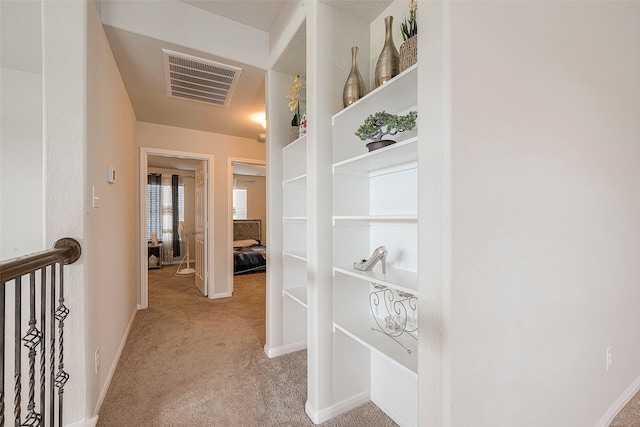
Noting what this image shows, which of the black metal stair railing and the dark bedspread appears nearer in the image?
the black metal stair railing

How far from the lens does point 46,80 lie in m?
1.35

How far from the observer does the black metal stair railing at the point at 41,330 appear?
86 cm

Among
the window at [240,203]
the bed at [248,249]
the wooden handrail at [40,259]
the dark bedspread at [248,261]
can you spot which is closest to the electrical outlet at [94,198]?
the wooden handrail at [40,259]

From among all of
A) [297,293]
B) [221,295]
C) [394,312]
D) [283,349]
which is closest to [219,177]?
[221,295]

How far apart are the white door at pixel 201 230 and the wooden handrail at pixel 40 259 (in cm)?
267

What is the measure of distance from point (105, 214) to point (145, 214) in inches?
72.9

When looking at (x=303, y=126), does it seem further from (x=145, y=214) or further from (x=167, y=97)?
(x=145, y=214)

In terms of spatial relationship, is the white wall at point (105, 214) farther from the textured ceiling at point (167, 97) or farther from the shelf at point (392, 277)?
the shelf at point (392, 277)

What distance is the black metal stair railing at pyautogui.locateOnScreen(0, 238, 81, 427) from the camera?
33.9 inches

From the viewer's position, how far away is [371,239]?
5.68 ft

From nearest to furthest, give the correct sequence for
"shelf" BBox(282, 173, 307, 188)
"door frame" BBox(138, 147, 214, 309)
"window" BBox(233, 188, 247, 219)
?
"shelf" BBox(282, 173, 307, 188), "door frame" BBox(138, 147, 214, 309), "window" BBox(233, 188, 247, 219)

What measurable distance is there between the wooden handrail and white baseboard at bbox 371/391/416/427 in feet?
6.04

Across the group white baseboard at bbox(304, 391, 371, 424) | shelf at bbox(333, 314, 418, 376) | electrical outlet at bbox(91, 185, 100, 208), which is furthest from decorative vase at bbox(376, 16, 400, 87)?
white baseboard at bbox(304, 391, 371, 424)

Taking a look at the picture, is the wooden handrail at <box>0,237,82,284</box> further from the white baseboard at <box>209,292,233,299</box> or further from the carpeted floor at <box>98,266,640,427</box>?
the white baseboard at <box>209,292,233,299</box>
